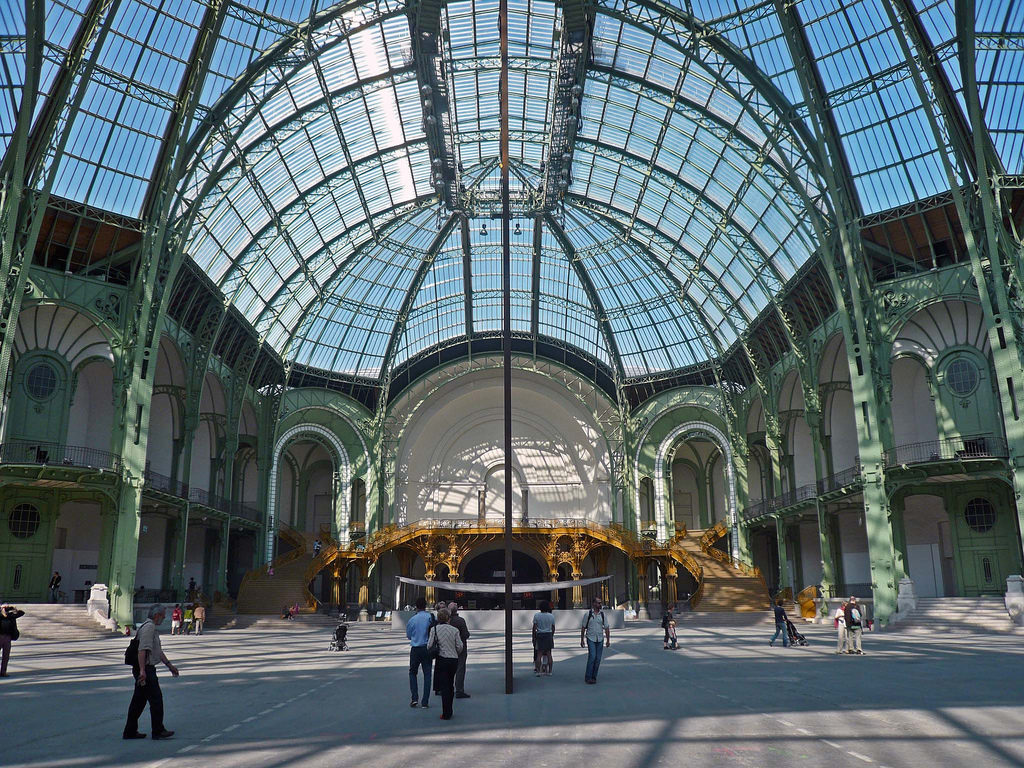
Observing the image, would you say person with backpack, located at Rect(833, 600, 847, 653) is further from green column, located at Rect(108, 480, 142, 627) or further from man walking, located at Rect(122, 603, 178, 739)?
green column, located at Rect(108, 480, 142, 627)

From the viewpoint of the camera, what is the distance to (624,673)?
19844 millimetres

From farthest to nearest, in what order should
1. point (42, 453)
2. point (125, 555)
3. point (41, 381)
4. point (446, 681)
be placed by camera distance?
point (41, 381), point (42, 453), point (125, 555), point (446, 681)

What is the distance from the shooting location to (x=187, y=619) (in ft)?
135

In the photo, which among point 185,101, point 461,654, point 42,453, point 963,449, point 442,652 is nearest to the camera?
point 442,652

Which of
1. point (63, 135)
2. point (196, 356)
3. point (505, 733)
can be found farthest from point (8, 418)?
point (505, 733)

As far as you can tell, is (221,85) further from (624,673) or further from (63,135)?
(624,673)

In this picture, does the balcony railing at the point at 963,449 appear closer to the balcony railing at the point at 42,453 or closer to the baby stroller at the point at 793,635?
the baby stroller at the point at 793,635

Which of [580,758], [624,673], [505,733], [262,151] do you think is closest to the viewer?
[580,758]

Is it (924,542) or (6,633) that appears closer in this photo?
(6,633)

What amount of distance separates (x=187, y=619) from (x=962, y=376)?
128 feet

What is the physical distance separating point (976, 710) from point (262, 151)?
4010cm

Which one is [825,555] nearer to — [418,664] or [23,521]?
[418,664]

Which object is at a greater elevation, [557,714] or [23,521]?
[23,521]

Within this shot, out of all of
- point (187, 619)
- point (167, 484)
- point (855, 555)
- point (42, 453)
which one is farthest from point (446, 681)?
point (855, 555)
